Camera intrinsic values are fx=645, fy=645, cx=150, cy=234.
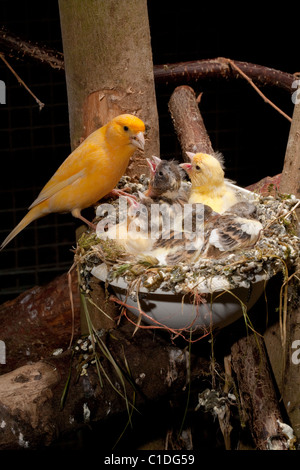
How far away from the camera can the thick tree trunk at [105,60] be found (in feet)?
7.59

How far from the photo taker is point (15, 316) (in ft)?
10.2

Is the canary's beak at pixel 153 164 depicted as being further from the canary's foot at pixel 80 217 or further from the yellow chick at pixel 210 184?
the canary's foot at pixel 80 217

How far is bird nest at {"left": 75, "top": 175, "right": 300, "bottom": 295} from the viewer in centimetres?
182

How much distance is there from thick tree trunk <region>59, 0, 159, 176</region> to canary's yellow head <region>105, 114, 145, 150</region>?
21cm

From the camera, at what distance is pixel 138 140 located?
2.19m

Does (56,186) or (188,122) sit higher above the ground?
(188,122)

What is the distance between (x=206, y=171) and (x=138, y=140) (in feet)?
0.93

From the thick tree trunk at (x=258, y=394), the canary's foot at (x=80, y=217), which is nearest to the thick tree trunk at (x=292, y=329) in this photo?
the thick tree trunk at (x=258, y=394)

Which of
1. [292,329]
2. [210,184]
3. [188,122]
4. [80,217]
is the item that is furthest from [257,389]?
[188,122]

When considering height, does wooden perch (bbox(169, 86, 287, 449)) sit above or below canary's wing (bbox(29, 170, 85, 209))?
below

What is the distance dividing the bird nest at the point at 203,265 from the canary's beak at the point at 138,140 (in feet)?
1.15
